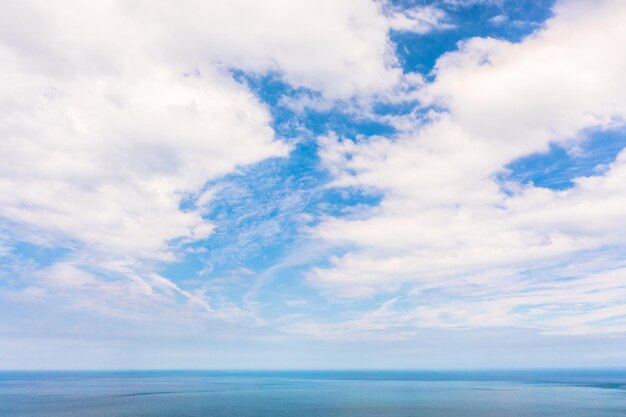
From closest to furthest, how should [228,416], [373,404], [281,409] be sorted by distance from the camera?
1. [228,416]
2. [281,409]
3. [373,404]

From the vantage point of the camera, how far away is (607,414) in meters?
106

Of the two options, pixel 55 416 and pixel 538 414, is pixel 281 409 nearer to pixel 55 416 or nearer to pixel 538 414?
pixel 55 416

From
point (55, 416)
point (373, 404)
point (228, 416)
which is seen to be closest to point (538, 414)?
point (373, 404)

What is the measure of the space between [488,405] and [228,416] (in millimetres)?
76894

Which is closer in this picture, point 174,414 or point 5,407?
point 174,414

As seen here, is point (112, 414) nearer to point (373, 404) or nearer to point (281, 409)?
point (281, 409)

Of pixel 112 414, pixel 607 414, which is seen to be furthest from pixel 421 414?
pixel 112 414

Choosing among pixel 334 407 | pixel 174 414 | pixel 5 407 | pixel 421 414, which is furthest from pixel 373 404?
pixel 5 407

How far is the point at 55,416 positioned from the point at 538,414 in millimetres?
119802

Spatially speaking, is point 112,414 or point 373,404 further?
point 373,404

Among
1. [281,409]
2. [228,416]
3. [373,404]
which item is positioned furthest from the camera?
[373,404]

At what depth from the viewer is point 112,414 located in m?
109

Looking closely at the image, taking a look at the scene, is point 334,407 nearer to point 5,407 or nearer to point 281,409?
point 281,409

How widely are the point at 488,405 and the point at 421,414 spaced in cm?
3229
